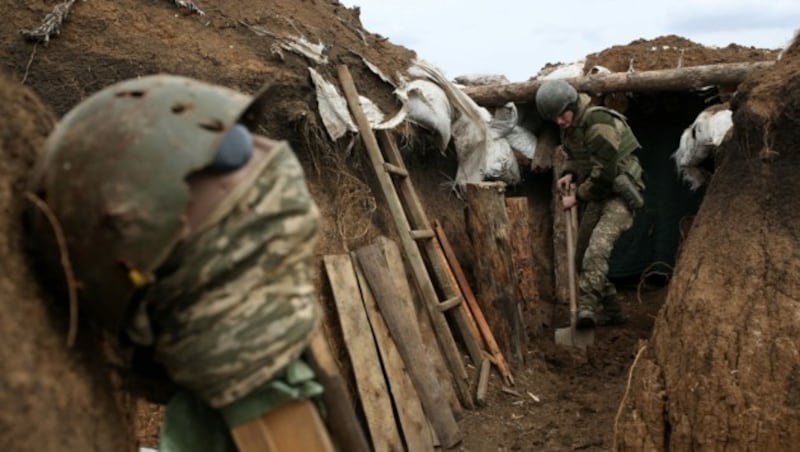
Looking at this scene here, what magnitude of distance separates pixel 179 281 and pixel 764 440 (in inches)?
131

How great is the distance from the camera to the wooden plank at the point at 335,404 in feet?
5.10

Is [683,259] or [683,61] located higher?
[683,61]

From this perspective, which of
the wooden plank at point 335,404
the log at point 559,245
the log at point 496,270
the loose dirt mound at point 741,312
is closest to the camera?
the wooden plank at point 335,404

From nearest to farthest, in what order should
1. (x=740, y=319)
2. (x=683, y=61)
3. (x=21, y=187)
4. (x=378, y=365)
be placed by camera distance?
(x=21, y=187) → (x=740, y=319) → (x=378, y=365) → (x=683, y=61)

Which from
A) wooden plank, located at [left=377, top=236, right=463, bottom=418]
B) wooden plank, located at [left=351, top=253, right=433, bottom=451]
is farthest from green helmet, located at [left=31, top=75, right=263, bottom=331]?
wooden plank, located at [left=377, top=236, right=463, bottom=418]

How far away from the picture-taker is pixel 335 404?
1601mm

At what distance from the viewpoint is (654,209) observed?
895cm

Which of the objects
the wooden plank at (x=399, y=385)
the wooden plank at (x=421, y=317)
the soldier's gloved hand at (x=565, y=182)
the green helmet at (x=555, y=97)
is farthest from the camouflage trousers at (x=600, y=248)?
the wooden plank at (x=399, y=385)

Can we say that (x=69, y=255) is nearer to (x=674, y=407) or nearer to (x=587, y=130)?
(x=674, y=407)

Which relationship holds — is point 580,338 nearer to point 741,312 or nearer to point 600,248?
point 600,248

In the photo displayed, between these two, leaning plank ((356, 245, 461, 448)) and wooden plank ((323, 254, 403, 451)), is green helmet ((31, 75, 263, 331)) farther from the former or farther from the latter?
leaning plank ((356, 245, 461, 448))

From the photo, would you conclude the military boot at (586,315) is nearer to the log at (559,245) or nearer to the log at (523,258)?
the log at (523,258)

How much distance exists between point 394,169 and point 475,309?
4.41 ft

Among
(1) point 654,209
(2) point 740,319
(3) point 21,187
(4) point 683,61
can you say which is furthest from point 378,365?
(4) point 683,61
